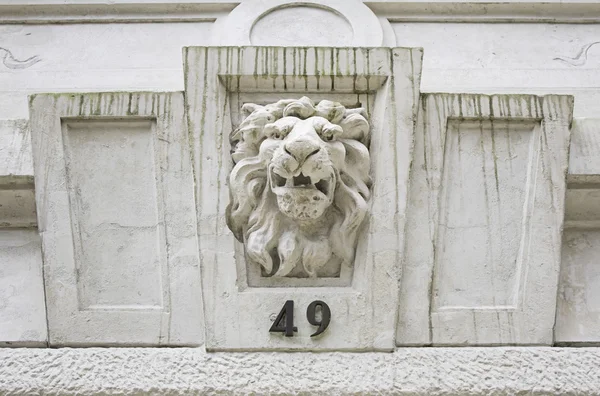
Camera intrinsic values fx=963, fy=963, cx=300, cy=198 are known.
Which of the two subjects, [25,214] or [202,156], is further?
[25,214]

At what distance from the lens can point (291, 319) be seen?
3.31 m

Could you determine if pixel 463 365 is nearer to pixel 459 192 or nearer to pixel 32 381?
pixel 459 192

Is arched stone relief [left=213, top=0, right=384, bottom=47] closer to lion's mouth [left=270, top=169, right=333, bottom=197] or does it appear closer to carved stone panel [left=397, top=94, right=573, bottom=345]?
carved stone panel [left=397, top=94, right=573, bottom=345]

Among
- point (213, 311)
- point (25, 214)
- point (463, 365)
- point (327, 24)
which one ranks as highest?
point (327, 24)

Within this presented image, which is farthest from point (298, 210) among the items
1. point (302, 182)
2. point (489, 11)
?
point (489, 11)

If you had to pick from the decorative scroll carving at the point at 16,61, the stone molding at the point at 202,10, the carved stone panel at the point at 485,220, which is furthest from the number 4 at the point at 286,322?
the decorative scroll carving at the point at 16,61

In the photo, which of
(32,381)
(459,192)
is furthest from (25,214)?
(459,192)

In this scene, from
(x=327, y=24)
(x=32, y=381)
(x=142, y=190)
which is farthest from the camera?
(x=327, y=24)

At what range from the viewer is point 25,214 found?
12.1 ft

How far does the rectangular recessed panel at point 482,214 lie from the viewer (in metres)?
3.43

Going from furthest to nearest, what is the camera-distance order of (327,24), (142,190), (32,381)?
(327,24) < (142,190) < (32,381)

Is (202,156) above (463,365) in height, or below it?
above

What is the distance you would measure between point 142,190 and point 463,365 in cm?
129

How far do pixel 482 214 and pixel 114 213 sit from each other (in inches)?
52.4
